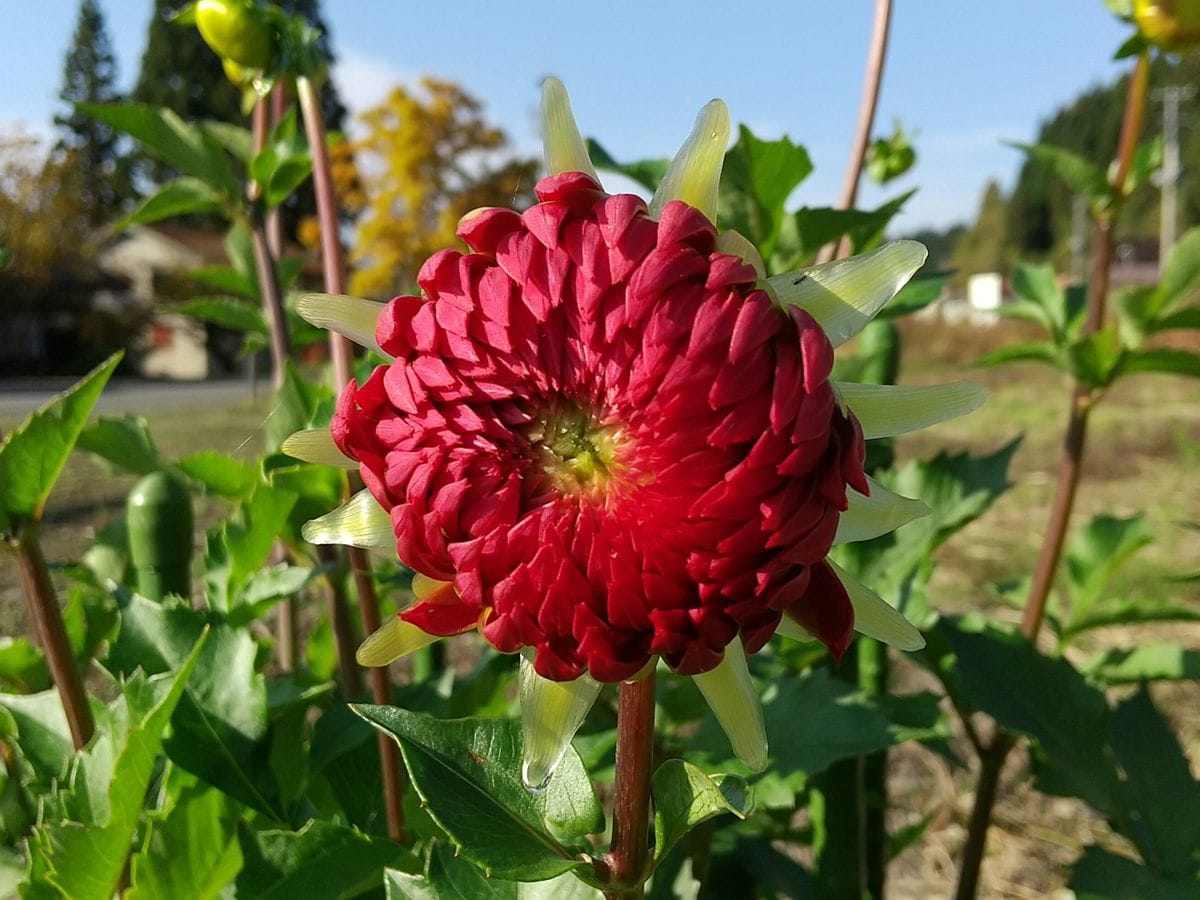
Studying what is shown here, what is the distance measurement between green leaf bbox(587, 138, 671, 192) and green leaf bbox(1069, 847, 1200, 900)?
605 millimetres

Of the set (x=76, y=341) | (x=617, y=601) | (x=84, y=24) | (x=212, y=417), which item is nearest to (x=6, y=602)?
(x=617, y=601)

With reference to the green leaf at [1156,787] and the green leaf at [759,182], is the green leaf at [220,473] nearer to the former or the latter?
the green leaf at [759,182]

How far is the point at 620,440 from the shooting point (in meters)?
0.37

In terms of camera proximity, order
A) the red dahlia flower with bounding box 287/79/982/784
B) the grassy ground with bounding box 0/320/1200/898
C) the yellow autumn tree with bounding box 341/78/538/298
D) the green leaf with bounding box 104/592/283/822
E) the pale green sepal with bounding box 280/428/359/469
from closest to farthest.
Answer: the red dahlia flower with bounding box 287/79/982/784 < the pale green sepal with bounding box 280/428/359/469 < the green leaf with bounding box 104/592/283/822 < the grassy ground with bounding box 0/320/1200/898 < the yellow autumn tree with bounding box 341/78/538/298

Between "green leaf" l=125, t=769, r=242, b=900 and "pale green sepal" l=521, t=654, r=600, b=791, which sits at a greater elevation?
"pale green sepal" l=521, t=654, r=600, b=791

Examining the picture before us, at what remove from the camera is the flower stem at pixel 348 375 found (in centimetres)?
64

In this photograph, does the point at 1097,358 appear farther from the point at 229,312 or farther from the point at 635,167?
the point at 229,312

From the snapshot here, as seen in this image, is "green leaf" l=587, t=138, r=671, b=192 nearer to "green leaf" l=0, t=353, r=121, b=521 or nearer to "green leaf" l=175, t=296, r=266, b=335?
"green leaf" l=0, t=353, r=121, b=521

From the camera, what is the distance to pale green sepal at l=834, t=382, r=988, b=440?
42 centimetres

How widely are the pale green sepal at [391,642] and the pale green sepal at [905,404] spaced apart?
0.69ft

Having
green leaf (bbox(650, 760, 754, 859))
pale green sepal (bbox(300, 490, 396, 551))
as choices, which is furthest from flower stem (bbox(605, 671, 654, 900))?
pale green sepal (bbox(300, 490, 396, 551))

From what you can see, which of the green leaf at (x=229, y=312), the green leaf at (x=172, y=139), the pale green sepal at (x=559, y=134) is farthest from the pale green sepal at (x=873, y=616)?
the green leaf at (x=229, y=312)

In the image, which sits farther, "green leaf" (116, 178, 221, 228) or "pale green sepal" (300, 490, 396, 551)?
"green leaf" (116, 178, 221, 228)

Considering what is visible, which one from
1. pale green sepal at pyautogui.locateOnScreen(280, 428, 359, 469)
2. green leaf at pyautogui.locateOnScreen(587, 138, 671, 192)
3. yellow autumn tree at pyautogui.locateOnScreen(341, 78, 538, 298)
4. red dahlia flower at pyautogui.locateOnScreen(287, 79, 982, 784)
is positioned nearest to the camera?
red dahlia flower at pyautogui.locateOnScreen(287, 79, 982, 784)
